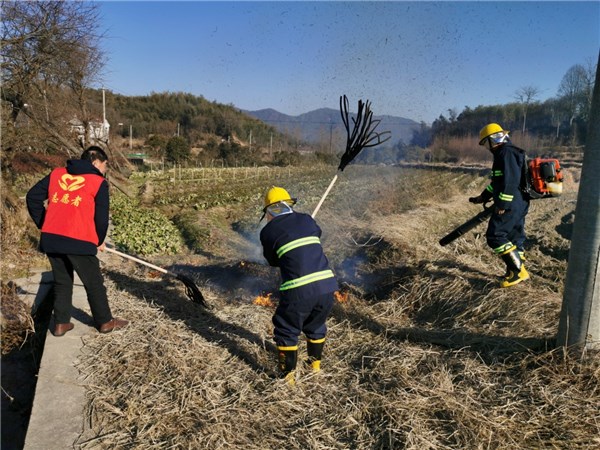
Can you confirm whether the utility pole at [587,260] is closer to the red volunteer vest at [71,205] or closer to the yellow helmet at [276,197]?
the yellow helmet at [276,197]

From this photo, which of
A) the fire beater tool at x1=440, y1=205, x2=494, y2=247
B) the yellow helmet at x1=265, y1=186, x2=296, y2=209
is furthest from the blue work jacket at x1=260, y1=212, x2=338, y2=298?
the fire beater tool at x1=440, y1=205, x2=494, y2=247

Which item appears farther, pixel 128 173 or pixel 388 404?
pixel 128 173

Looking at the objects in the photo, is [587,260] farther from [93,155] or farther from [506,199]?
[93,155]

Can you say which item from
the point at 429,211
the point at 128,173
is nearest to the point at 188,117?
the point at 128,173

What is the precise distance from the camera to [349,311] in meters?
5.18

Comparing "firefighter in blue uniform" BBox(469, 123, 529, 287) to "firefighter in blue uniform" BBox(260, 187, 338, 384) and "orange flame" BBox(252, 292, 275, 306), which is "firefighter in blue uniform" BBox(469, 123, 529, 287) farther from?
"orange flame" BBox(252, 292, 275, 306)

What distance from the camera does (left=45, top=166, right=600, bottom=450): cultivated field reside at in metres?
2.83

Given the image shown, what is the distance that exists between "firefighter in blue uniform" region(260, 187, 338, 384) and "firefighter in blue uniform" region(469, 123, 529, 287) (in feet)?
8.86

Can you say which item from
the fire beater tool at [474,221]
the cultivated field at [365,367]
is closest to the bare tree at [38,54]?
the cultivated field at [365,367]

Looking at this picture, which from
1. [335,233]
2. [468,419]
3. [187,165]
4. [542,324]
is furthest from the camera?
[187,165]

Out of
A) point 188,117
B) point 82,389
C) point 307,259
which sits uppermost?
point 188,117

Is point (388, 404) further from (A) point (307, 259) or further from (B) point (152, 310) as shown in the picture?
(B) point (152, 310)

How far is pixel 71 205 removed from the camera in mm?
4031

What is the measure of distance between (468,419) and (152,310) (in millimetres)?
3525
